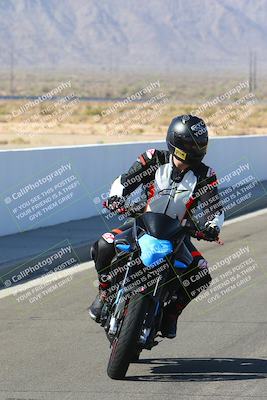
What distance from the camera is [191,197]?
299 inches

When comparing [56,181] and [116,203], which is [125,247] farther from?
[56,181]

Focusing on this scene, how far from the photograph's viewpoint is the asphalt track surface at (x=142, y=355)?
7090 millimetres

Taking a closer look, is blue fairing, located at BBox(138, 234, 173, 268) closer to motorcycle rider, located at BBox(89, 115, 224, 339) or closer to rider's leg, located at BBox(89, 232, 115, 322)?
motorcycle rider, located at BBox(89, 115, 224, 339)

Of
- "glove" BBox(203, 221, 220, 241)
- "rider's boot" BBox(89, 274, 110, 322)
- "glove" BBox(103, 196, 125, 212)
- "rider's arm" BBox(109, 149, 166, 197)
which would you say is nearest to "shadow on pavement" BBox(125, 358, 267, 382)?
"rider's boot" BBox(89, 274, 110, 322)

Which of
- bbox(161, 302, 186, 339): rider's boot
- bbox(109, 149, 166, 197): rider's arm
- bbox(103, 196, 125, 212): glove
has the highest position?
bbox(109, 149, 166, 197): rider's arm

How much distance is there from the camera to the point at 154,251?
7.13m

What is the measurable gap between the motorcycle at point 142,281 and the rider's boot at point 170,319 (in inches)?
11.7

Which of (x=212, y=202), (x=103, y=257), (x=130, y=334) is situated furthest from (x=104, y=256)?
(x=212, y=202)

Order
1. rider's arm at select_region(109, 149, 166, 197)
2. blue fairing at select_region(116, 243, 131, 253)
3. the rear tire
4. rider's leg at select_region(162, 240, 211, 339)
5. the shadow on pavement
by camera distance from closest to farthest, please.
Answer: the rear tire < blue fairing at select_region(116, 243, 131, 253) < the shadow on pavement < rider's leg at select_region(162, 240, 211, 339) < rider's arm at select_region(109, 149, 166, 197)

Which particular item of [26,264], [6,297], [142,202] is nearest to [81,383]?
[142,202]

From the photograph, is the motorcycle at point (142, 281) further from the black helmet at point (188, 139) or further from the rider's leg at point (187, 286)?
the black helmet at point (188, 139)

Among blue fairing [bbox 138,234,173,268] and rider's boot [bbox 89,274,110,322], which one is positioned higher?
blue fairing [bbox 138,234,173,268]

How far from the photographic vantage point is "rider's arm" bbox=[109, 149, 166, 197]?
7.72 metres

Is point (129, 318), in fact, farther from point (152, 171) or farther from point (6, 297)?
point (6, 297)
